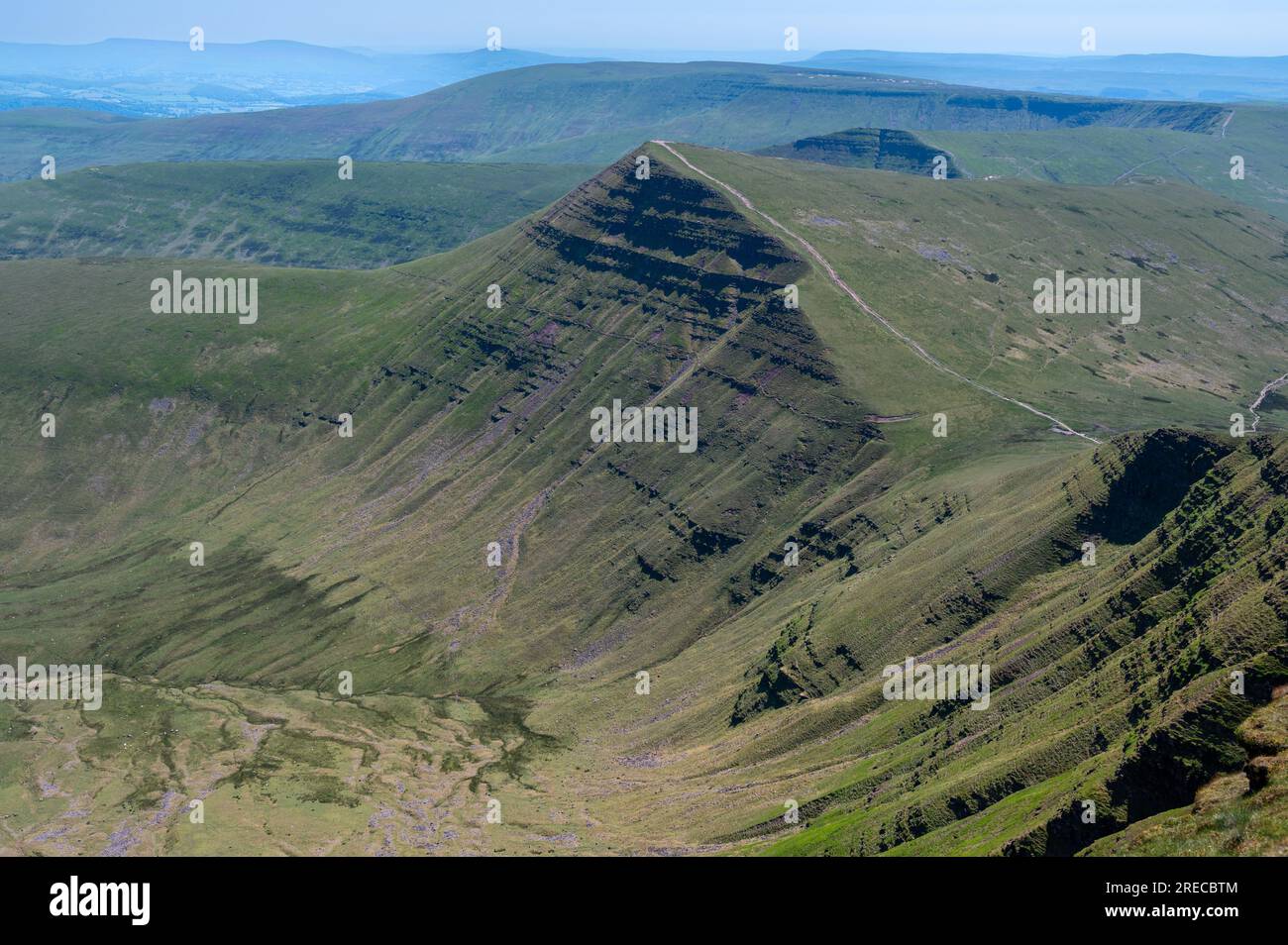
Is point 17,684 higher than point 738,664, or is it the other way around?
point 738,664

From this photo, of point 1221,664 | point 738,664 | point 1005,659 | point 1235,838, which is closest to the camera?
point 1235,838

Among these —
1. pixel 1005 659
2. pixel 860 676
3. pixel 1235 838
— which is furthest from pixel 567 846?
pixel 1235 838

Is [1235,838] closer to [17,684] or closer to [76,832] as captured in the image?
[76,832]

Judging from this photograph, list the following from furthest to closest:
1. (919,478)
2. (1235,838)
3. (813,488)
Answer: (813,488)
(919,478)
(1235,838)

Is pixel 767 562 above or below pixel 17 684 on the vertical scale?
above

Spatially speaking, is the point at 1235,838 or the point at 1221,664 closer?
the point at 1235,838

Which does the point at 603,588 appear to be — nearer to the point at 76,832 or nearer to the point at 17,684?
the point at 76,832
